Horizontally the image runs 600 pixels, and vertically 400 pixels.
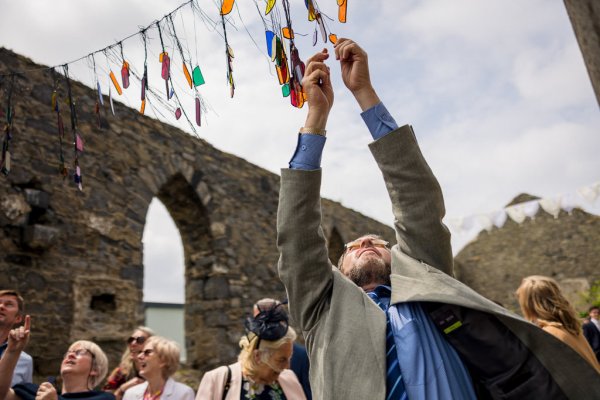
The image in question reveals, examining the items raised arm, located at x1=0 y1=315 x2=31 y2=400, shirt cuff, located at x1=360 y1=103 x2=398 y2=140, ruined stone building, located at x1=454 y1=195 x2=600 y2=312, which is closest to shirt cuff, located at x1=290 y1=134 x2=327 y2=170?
shirt cuff, located at x1=360 y1=103 x2=398 y2=140

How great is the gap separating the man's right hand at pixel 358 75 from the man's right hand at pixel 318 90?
2.4 inches

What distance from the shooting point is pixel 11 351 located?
8.94ft

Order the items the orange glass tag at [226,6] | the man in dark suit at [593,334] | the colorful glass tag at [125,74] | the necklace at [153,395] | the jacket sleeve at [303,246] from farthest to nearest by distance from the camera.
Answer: the man in dark suit at [593,334] → the necklace at [153,395] → the colorful glass tag at [125,74] → the orange glass tag at [226,6] → the jacket sleeve at [303,246]

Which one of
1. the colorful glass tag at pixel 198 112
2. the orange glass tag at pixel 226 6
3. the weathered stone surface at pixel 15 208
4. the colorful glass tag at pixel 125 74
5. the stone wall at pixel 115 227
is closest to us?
the orange glass tag at pixel 226 6

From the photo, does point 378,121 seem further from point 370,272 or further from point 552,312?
point 552,312

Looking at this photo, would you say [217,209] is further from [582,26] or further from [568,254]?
[568,254]

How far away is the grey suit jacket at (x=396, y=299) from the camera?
131cm

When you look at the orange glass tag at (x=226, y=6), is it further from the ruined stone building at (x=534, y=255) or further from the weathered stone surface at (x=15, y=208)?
the ruined stone building at (x=534, y=255)

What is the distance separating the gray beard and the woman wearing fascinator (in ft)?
4.00

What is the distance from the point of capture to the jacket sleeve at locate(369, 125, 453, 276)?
1.53m

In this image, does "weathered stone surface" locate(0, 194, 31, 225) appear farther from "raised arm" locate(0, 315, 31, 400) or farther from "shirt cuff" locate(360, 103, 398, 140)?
"shirt cuff" locate(360, 103, 398, 140)

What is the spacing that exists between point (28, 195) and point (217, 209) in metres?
2.80

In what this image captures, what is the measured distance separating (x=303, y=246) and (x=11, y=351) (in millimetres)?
2034

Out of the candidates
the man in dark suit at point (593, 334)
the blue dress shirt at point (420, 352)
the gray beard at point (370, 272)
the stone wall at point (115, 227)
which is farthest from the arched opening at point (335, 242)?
the blue dress shirt at point (420, 352)
